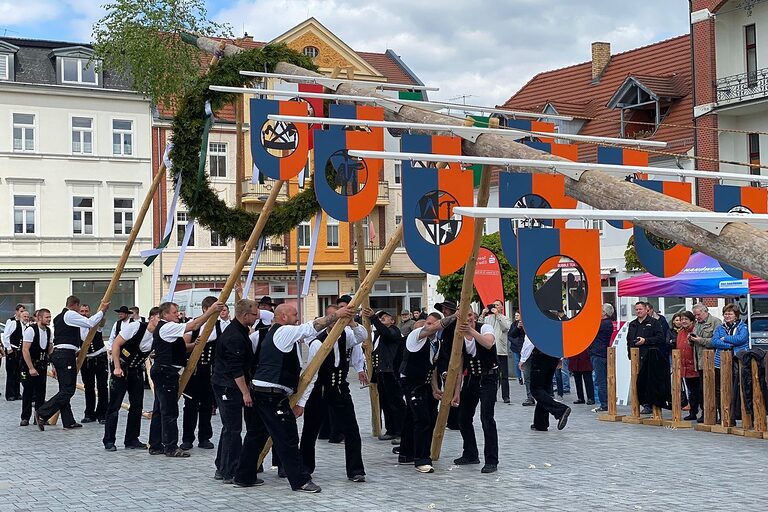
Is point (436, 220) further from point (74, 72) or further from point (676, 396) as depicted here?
point (74, 72)

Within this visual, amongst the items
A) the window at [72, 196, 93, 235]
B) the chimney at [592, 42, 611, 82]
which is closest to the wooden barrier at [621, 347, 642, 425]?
the chimney at [592, 42, 611, 82]

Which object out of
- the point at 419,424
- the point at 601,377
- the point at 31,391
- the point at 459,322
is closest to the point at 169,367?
the point at 419,424

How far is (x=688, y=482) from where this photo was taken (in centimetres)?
1064

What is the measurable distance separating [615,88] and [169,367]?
30741 mm

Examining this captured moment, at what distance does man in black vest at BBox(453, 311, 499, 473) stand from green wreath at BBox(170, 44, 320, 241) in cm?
472

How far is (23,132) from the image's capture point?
4175 cm

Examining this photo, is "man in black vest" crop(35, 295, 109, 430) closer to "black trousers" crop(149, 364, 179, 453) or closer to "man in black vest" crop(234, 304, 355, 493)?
"black trousers" crop(149, 364, 179, 453)

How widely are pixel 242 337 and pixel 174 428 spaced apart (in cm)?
256

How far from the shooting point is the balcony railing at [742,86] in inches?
1233

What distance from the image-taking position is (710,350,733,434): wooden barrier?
14570 mm

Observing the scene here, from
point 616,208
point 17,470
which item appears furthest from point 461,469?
point 17,470

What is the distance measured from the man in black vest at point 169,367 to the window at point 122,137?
31.8 meters

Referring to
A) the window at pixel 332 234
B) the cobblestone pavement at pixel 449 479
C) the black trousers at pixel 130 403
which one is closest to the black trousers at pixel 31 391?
the cobblestone pavement at pixel 449 479

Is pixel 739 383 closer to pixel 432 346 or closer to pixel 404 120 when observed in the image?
pixel 432 346
